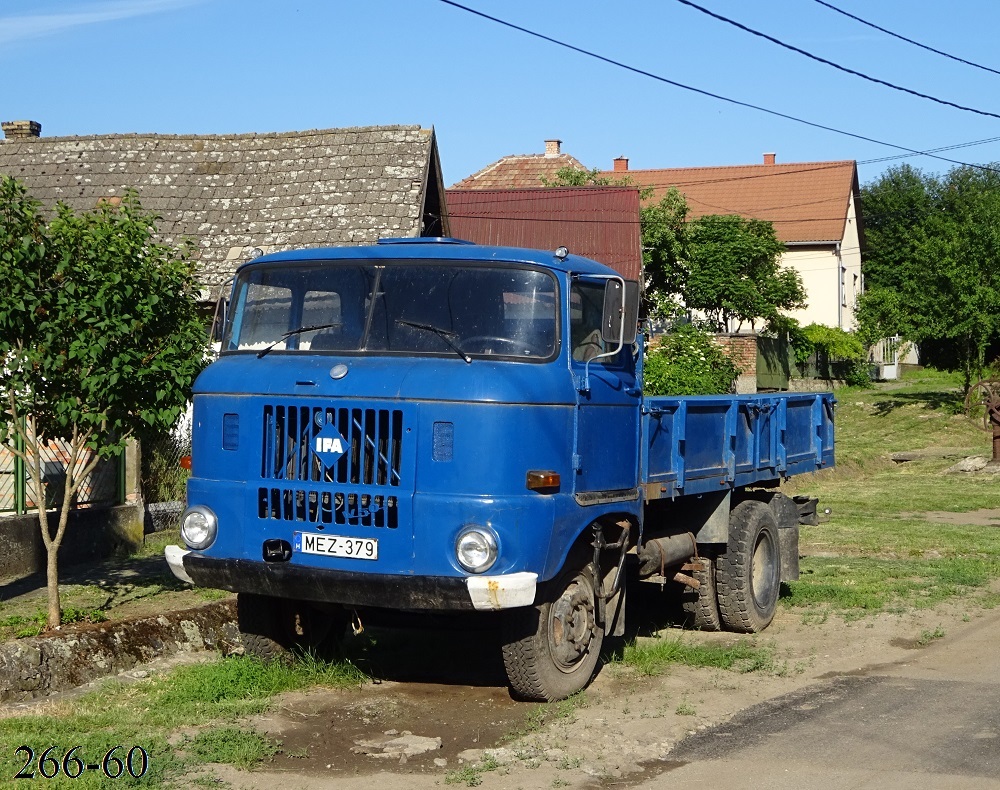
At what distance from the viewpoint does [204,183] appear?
1834 centimetres

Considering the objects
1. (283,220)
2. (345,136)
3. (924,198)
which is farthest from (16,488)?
(924,198)

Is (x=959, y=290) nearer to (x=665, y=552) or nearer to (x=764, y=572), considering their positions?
(x=764, y=572)

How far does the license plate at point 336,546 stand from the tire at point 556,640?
875 millimetres

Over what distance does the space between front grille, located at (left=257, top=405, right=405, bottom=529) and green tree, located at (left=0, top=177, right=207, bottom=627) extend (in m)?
1.96

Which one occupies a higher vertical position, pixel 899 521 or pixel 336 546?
pixel 336 546

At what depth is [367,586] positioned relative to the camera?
265 inches

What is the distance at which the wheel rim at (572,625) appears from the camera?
7277 millimetres

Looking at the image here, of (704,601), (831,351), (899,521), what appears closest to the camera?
(704,601)

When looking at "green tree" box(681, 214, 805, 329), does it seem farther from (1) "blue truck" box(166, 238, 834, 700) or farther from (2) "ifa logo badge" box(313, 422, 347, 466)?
(2) "ifa logo badge" box(313, 422, 347, 466)

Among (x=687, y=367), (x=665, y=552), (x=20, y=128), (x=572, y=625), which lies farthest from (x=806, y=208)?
(x=572, y=625)

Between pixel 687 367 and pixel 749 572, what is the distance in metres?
11.6

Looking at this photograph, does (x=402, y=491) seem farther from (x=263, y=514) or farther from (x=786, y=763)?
(x=786, y=763)

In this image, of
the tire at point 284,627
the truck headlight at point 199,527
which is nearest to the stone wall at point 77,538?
the tire at point 284,627

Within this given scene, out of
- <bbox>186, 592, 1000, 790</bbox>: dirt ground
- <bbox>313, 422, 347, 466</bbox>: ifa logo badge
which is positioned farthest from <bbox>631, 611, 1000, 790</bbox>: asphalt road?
<bbox>313, 422, 347, 466</bbox>: ifa logo badge
